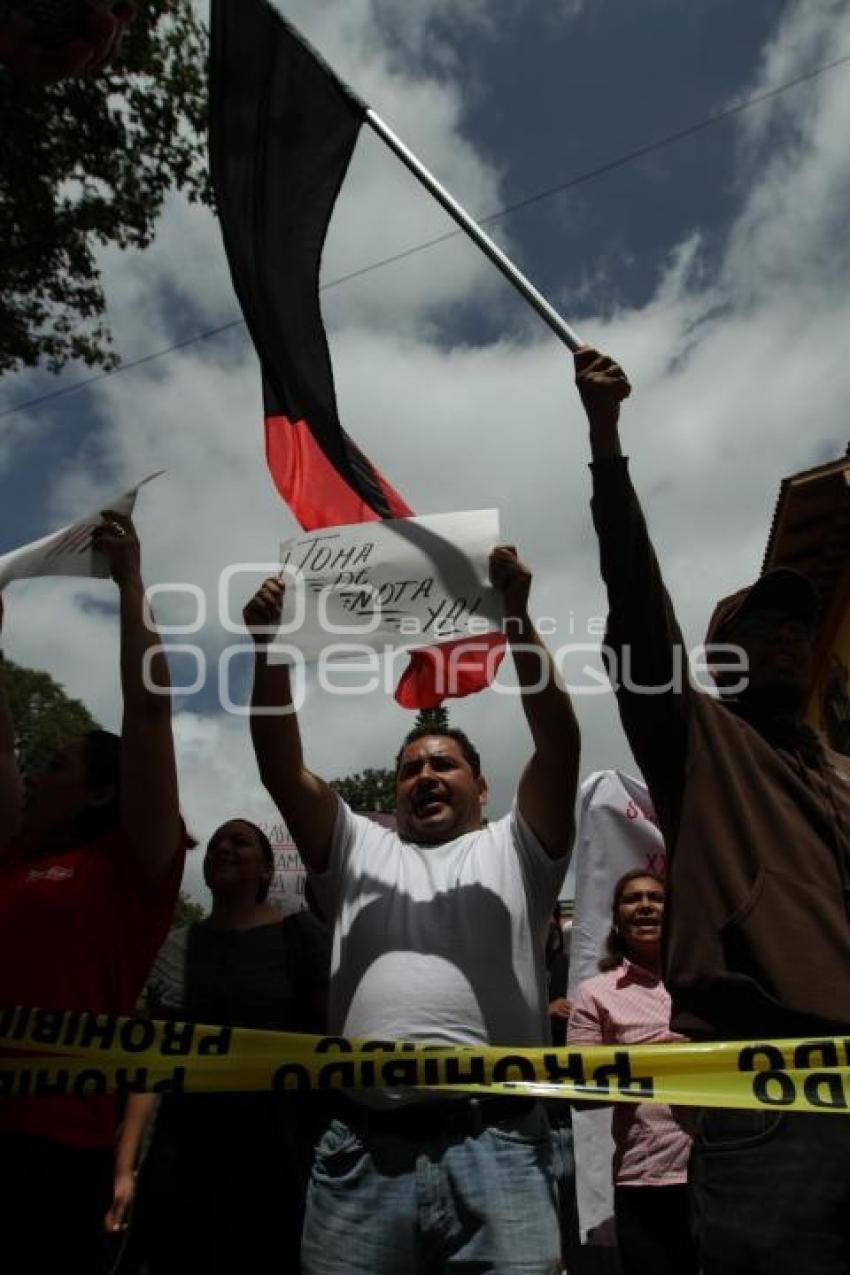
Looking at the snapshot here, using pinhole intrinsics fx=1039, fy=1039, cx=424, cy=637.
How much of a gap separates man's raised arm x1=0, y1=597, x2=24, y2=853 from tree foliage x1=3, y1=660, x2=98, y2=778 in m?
33.2

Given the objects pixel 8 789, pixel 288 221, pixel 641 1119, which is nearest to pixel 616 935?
pixel 641 1119

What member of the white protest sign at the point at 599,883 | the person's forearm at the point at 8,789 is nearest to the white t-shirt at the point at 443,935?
the person's forearm at the point at 8,789

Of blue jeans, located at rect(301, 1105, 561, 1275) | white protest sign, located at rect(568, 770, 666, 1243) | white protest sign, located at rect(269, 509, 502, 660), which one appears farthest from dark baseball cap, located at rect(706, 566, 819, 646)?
white protest sign, located at rect(568, 770, 666, 1243)

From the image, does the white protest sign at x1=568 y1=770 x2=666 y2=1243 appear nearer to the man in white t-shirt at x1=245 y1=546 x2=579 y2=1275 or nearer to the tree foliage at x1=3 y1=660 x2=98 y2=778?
the man in white t-shirt at x1=245 y1=546 x2=579 y2=1275

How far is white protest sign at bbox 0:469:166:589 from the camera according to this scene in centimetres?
285

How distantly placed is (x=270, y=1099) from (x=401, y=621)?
1.64 meters

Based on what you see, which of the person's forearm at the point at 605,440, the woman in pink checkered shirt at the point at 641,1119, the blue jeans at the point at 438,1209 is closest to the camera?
the blue jeans at the point at 438,1209

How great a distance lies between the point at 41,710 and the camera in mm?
37156

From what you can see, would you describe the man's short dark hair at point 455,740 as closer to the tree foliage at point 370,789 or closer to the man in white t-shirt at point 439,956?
the man in white t-shirt at point 439,956

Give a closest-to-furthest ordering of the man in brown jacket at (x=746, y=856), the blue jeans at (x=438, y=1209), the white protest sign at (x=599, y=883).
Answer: the man in brown jacket at (x=746, y=856), the blue jeans at (x=438, y=1209), the white protest sign at (x=599, y=883)

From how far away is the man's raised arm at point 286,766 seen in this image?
2.67 metres

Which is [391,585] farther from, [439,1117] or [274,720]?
[439,1117]

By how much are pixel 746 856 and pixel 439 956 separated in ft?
2.60

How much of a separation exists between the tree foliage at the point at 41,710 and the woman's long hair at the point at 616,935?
1268 inches
